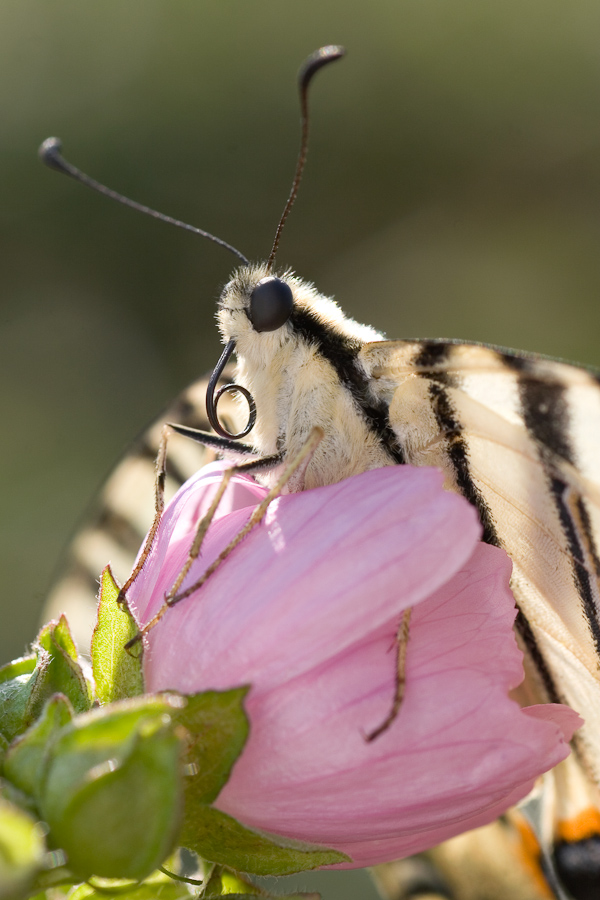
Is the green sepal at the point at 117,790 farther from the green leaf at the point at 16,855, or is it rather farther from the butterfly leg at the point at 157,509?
the butterfly leg at the point at 157,509

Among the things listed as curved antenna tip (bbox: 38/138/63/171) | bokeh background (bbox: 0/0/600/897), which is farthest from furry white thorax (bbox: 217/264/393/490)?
bokeh background (bbox: 0/0/600/897)

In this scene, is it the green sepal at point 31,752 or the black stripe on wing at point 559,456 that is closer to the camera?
the green sepal at point 31,752

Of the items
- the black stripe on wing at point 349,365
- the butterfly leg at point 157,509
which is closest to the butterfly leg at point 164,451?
the butterfly leg at point 157,509

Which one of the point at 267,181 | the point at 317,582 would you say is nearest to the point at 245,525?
the point at 317,582

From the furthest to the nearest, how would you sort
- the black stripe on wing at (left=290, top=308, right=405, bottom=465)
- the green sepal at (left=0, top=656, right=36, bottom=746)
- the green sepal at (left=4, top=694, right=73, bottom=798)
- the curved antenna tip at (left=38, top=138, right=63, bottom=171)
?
1. the curved antenna tip at (left=38, top=138, right=63, bottom=171)
2. the black stripe on wing at (left=290, top=308, right=405, bottom=465)
3. the green sepal at (left=0, top=656, right=36, bottom=746)
4. the green sepal at (left=4, top=694, right=73, bottom=798)

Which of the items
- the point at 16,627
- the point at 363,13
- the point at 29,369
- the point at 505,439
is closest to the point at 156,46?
the point at 363,13

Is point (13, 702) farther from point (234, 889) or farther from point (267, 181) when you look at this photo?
point (267, 181)

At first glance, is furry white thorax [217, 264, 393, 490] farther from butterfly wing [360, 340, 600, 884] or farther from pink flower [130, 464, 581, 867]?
pink flower [130, 464, 581, 867]
